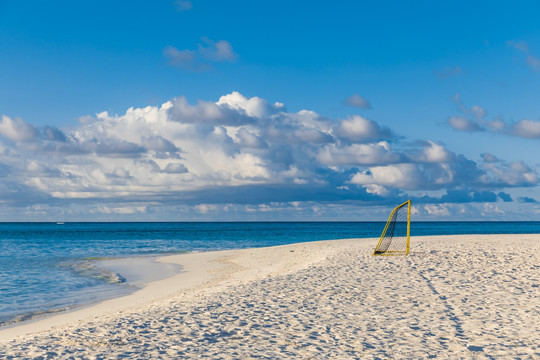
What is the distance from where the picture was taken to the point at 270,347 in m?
8.34

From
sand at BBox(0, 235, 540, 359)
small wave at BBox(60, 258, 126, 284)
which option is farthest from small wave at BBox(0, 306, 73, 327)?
small wave at BBox(60, 258, 126, 284)

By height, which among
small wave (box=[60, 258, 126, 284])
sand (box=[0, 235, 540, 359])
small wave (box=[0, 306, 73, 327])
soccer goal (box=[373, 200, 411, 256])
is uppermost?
soccer goal (box=[373, 200, 411, 256])

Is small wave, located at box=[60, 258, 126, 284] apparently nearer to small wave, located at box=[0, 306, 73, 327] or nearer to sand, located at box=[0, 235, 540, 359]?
sand, located at box=[0, 235, 540, 359]

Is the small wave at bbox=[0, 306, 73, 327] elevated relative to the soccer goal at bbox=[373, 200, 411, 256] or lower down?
lower down

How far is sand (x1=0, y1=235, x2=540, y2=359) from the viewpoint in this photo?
817 cm

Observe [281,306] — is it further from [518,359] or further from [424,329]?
[518,359]

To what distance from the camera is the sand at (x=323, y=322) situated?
8172mm

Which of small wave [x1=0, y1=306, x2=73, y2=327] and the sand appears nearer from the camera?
the sand

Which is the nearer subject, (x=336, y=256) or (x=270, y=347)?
(x=270, y=347)

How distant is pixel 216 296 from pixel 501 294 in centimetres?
755

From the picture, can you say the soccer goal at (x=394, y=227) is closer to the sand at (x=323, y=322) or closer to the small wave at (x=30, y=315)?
the sand at (x=323, y=322)

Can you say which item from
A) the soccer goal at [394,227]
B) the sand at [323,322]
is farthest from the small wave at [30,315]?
the soccer goal at [394,227]

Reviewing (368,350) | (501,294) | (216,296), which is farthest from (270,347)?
(501,294)

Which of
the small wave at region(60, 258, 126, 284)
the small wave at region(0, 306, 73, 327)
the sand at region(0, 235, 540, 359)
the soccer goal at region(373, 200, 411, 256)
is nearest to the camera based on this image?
the sand at region(0, 235, 540, 359)
